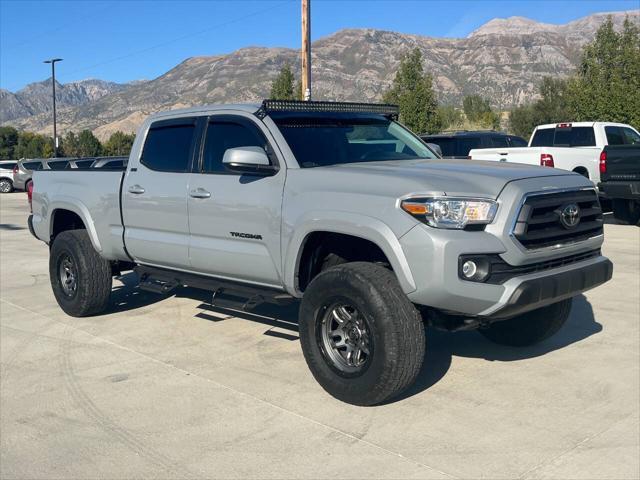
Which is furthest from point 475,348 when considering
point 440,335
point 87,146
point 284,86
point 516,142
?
point 87,146

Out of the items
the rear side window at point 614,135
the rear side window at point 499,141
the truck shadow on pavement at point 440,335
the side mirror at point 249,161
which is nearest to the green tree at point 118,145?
the rear side window at point 499,141

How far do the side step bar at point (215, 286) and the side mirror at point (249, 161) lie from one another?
926 millimetres

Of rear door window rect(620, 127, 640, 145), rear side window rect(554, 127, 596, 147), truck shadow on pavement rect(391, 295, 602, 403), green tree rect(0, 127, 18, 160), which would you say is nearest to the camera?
truck shadow on pavement rect(391, 295, 602, 403)

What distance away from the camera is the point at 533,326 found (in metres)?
5.68

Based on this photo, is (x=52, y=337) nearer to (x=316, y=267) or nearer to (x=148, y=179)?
(x=148, y=179)

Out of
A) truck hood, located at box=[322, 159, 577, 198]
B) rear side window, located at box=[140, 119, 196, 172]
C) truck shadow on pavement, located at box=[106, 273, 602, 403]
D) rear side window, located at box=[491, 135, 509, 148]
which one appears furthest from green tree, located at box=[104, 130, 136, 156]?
truck hood, located at box=[322, 159, 577, 198]

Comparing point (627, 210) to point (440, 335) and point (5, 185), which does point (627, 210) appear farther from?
point (5, 185)

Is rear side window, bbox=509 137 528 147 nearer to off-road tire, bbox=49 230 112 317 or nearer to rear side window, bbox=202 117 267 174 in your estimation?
off-road tire, bbox=49 230 112 317

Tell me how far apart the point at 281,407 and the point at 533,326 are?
7.51ft

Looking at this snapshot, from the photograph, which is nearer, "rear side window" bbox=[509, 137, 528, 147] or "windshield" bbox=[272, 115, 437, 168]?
"windshield" bbox=[272, 115, 437, 168]

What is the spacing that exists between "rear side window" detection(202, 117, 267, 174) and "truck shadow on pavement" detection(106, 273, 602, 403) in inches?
46.6

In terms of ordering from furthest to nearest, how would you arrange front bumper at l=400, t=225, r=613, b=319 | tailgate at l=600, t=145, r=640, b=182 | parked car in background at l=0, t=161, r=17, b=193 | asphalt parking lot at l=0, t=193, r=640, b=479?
parked car in background at l=0, t=161, r=17, b=193 → tailgate at l=600, t=145, r=640, b=182 → front bumper at l=400, t=225, r=613, b=319 → asphalt parking lot at l=0, t=193, r=640, b=479

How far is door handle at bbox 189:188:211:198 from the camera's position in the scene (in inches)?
222

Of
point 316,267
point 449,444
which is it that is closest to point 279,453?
point 449,444
